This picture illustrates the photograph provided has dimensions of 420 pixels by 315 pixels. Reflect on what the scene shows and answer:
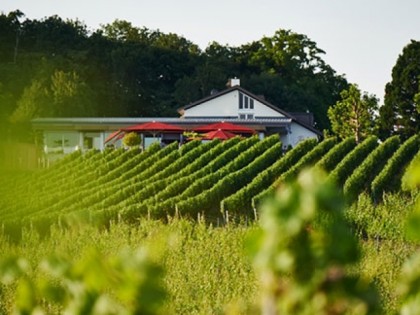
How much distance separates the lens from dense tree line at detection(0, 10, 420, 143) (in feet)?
172

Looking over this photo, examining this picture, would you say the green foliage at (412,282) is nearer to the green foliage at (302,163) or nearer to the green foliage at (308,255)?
the green foliage at (308,255)

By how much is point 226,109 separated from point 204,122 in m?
6.13

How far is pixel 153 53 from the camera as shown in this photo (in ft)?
245

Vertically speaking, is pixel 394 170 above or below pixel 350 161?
below

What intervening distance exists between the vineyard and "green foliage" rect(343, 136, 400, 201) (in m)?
0.03

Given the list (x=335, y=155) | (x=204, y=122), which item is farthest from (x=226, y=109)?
(x=335, y=155)

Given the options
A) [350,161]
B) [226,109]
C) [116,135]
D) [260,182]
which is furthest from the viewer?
[226,109]

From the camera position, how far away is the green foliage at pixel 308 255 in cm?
87

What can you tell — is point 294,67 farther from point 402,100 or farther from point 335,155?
point 335,155

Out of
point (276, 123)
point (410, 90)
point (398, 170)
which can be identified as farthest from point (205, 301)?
point (410, 90)

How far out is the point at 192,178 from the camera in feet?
83.8

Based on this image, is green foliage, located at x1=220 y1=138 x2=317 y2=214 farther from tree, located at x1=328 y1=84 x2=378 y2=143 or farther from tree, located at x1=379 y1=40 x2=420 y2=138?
tree, located at x1=379 y1=40 x2=420 y2=138

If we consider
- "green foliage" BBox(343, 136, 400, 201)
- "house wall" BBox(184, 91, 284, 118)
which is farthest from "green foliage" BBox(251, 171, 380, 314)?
"house wall" BBox(184, 91, 284, 118)

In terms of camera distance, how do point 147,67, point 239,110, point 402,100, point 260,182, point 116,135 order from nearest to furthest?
point 260,182 < point 116,135 < point 402,100 < point 239,110 < point 147,67
